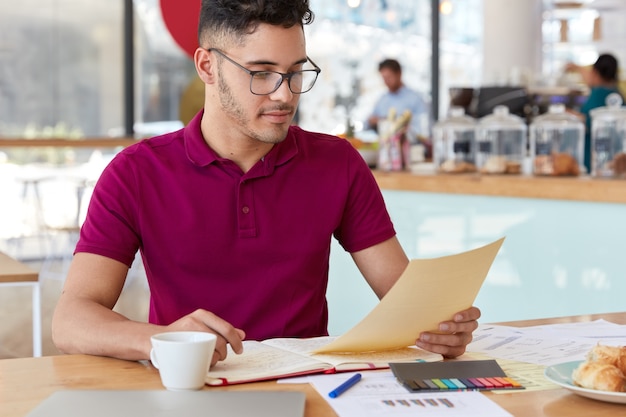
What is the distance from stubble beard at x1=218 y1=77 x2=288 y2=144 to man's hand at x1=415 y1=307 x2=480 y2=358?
1.49 ft

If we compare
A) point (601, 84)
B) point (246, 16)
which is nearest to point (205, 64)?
point (246, 16)

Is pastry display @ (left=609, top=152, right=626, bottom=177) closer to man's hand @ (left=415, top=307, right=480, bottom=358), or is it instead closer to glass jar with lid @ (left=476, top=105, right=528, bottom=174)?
glass jar with lid @ (left=476, top=105, right=528, bottom=174)

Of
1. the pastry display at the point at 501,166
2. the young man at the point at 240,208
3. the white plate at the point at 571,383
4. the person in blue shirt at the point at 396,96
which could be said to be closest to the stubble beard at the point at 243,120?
the young man at the point at 240,208

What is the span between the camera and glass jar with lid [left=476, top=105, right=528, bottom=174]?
3.69 m

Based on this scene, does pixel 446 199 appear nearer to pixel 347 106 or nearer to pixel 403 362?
pixel 403 362

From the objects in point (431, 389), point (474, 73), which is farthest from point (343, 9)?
point (431, 389)

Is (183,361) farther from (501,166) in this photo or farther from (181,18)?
(501,166)

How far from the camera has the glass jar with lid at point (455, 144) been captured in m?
3.74

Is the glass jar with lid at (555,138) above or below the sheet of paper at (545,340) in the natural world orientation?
above

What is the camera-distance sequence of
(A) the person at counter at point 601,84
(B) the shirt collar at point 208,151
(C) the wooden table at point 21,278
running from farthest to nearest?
1. (A) the person at counter at point 601,84
2. (C) the wooden table at point 21,278
3. (B) the shirt collar at point 208,151

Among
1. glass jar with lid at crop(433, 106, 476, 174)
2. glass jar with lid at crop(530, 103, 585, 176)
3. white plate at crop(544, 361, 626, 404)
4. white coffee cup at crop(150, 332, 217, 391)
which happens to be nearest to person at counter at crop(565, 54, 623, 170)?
glass jar with lid at crop(433, 106, 476, 174)

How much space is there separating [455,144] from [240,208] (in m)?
2.23

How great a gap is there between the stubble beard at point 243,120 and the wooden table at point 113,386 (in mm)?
487

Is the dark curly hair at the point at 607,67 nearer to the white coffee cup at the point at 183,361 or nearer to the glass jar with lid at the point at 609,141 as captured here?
the glass jar with lid at the point at 609,141
